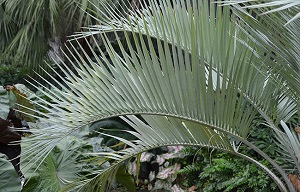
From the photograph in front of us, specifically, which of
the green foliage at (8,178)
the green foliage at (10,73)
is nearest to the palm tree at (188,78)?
the green foliage at (8,178)

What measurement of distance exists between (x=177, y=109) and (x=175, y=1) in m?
0.63

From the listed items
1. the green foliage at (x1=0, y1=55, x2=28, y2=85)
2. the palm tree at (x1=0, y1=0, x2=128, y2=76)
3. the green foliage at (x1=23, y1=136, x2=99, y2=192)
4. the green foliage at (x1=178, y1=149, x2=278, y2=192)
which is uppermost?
the palm tree at (x1=0, y1=0, x2=128, y2=76)

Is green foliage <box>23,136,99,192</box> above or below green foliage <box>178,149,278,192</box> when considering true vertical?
above

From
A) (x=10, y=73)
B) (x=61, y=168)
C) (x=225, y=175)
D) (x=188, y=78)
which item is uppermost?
(x=188, y=78)

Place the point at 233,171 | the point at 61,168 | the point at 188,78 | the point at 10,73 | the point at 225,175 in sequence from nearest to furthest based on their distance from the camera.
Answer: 1. the point at 188,78
2. the point at 61,168
3. the point at 233,171
4. the point at 225,175
5. the point at 10,73

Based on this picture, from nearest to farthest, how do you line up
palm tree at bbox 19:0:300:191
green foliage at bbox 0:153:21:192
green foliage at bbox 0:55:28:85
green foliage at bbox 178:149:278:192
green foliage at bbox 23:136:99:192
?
palm tree at bbox 19:0:300:191 → green foliage at bbox 0:153:21:192 → green foliage at bbox 23:136:99:192 → green foliage at bbox 178:149:278:192 → green foliage at bbox 0:55:28:85

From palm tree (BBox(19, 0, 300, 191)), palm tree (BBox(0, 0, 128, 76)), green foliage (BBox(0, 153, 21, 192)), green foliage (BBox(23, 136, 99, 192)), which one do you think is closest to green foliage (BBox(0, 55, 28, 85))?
palm tree (BBox(0, 0, 128, 76))

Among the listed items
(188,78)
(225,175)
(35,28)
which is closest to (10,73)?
(35,28)

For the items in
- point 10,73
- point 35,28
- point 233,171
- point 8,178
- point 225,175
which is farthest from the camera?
point 10,73

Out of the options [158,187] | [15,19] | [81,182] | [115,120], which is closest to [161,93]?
[81,182]

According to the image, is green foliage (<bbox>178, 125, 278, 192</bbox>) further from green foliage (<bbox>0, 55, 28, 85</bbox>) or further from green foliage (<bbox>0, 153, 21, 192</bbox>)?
green foliage (<bbox>0, 55, 28, 85</bbox>)

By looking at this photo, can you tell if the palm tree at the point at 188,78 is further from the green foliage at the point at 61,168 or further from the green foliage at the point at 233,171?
the green foliage at the point at 233,171

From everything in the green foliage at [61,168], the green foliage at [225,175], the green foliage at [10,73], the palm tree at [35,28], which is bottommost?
the green foliage at [10,73]

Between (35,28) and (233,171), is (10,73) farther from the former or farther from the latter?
(233,171)
